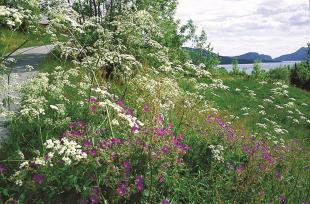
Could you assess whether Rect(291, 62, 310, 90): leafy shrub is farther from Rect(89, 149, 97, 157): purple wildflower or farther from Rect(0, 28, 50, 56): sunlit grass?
Rect(89, 149, 97, 157): purple wildflower

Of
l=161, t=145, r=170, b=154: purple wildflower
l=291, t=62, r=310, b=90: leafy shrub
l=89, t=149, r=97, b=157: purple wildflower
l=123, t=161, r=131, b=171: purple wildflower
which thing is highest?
l=89, t=149, r=97, b=157: purple wildflower

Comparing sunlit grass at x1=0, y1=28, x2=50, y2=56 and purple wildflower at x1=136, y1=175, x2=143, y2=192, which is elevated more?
sunlit grass at x1=0, y1=28, x2=50, y2=56

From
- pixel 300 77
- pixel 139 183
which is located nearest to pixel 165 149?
pixel 139 183

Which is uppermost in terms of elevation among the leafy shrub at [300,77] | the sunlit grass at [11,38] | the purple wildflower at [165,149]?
the sunlit grass at [11,38]

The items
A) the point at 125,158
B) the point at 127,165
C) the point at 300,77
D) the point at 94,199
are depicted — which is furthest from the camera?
the point at 300,77

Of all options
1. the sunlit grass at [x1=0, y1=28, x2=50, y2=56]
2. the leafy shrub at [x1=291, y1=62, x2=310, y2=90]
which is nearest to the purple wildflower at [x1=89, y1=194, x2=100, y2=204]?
the sunlit grass at [x1=0, y1=28, x2=50, y2=56]

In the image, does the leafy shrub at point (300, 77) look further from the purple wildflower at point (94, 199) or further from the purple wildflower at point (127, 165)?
the purple wildflower at point (94, 199)

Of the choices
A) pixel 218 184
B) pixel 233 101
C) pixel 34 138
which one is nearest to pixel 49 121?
pixel 34 138

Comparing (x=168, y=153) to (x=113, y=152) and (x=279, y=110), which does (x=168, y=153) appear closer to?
(x=113, y=152)

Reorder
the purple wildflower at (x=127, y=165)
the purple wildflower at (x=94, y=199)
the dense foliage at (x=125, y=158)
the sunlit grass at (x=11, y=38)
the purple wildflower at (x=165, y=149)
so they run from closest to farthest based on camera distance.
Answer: the purple wildflower at (x=94, y=199) < the dense foliage at (x=125, y=158) < the purple wildflower at (x=127, y=165) < the sunlit grass at (x=11, y=38) < the purple wildflower at (x=165, y=149)

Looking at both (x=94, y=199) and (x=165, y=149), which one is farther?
(x=165, y=149)

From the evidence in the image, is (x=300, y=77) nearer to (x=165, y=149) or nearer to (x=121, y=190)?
(x=165, y=149)

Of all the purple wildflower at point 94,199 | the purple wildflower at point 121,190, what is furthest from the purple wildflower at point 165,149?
the purple wildflower at point 94,199

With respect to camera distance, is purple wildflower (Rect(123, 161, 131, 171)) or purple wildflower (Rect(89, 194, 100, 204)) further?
purple wildflower (Rect(123, 161, 131, 171))
